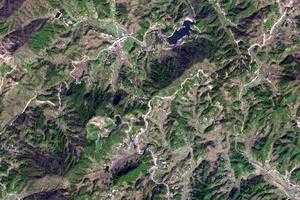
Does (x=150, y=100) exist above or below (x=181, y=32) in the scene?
below

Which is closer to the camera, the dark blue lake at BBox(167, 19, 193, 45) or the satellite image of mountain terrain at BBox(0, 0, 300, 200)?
the satellite image of mountain terrain at BBox(0, 0, 300, 200)

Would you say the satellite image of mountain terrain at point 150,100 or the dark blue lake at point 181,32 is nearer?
the satellite image of mountain terrain at point 150,100

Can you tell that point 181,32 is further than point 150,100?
Yes

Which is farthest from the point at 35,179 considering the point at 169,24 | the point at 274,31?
the point at 274,31

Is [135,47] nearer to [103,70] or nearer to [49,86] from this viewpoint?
[103,70]
